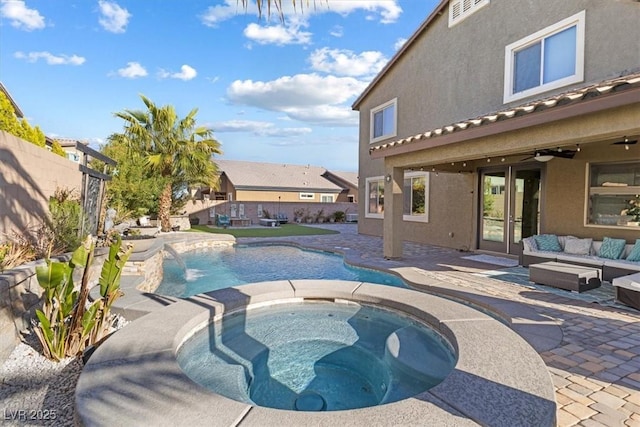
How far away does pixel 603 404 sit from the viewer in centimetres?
335

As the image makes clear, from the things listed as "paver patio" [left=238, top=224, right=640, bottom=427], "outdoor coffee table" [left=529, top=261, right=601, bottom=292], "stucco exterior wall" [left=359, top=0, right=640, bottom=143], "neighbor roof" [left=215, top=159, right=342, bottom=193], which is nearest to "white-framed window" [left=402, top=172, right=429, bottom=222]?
"stucco exterior wall" [left=359, top=0, right=640, bottom=143]

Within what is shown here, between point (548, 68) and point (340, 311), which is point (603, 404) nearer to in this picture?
point (340, 311)

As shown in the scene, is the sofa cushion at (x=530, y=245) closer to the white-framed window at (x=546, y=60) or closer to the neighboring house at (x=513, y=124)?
the neighboring house at (x=513, y=124)

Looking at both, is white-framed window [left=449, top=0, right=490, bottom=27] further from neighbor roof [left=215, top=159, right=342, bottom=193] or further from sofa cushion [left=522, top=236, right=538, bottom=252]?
neighbor roof [left=215, top=159, right=342, bottom=193]

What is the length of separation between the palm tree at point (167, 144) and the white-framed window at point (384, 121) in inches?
426

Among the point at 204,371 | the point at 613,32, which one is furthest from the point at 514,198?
the point at 204,371

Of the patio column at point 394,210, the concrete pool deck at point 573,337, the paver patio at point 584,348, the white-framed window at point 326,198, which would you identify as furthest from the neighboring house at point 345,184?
the paver patio at point 584,348

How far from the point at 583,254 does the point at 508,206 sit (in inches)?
118

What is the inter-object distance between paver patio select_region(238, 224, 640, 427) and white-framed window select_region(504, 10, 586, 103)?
560cm

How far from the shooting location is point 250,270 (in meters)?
11.4

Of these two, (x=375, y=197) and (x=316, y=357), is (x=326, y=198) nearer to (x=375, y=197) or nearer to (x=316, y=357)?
(x=375, y=197)

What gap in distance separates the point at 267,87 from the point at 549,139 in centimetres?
3597

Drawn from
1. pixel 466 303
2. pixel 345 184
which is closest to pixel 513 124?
pixel 466 303

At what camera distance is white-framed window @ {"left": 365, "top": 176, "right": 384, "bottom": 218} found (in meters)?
18.1
